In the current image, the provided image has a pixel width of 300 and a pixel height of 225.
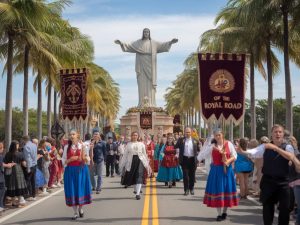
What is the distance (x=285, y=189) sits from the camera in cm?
885

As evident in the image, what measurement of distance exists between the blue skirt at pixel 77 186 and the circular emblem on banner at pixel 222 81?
423 centimetres

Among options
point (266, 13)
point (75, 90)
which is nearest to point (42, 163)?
point (75, 90)

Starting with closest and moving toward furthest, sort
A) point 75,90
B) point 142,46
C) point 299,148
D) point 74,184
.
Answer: point 299,148 → point 74,184 → point 75,90 → point 142,46

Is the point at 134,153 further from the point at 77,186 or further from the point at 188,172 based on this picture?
the point at 77,186

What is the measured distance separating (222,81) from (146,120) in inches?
1589

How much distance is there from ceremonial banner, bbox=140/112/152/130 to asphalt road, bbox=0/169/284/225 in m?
36.3

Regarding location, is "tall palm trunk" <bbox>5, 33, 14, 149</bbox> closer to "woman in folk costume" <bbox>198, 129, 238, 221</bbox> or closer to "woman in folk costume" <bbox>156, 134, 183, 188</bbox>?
"woman in folk costume" <bbox>156, 134, 183, 188</bbox>

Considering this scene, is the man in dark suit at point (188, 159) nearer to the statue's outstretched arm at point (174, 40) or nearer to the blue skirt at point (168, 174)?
the blue skirt at point (168, 174)

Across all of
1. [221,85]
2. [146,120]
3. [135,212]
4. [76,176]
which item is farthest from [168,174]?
[146,120]

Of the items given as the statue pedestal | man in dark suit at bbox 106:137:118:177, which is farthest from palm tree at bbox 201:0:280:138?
the statue pedestal

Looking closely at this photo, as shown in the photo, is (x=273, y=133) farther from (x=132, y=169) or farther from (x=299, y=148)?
(x=132, y=169)

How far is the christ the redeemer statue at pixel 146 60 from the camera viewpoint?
59.1m

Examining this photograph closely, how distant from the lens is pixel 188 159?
16.7 m

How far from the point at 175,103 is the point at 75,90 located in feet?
197
